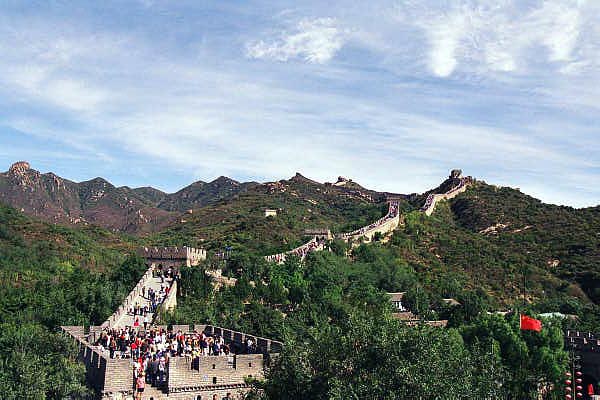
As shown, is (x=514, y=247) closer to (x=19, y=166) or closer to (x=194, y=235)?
(x=194, y=235)

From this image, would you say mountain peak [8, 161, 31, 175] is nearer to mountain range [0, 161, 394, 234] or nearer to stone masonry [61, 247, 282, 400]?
mountain range [0, 161, 394, 234]

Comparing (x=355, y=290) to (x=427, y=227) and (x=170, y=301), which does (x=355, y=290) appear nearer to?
(x=170, y=301)

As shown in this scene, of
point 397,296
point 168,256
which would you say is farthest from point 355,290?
point 168,256

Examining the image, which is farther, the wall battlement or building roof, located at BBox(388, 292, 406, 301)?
building roof, located at BBox(388, 292, 406, 301)

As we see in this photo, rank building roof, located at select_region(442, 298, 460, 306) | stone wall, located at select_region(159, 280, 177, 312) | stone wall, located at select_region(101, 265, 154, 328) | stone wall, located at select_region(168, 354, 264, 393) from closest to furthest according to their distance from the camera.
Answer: stone wall, located at select_region(168, 354, 264, 393)
stone wall, located at select_region(101, 265, 154, 328)
stone wall, located at select_region(159, 280, 177, 312)
building roof, located at select_region(442, 298, 460, 306)

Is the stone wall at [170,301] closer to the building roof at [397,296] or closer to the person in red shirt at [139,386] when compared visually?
the person in red shirt at [139,386]

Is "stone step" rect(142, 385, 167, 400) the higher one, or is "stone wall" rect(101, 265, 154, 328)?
"stone wall" rect(101, 265, 154, 328)

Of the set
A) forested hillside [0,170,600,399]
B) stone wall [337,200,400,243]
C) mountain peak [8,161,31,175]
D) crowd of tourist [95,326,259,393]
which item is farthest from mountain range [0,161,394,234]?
crowd of tourist [95,326,259,393]

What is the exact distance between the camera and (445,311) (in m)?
51.0

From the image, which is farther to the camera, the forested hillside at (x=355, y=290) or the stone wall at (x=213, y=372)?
the stone wall at (x=213, y=372)

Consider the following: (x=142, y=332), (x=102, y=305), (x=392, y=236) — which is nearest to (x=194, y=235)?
(x=392, y=236)

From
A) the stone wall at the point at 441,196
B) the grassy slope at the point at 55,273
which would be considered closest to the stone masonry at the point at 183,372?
the grassy slope at the point at 55,273

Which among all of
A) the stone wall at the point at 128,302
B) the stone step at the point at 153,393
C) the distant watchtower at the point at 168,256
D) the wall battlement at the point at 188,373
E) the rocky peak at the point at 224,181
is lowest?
the stone step at the point at 153,393

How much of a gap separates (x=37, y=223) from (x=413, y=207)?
164ft
